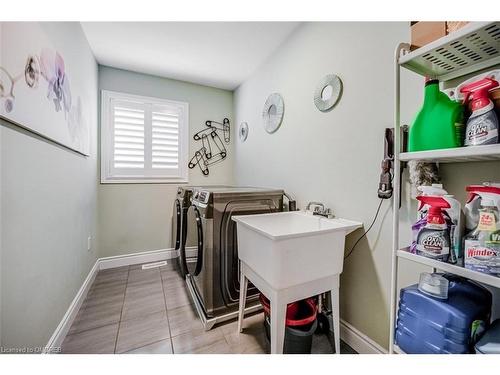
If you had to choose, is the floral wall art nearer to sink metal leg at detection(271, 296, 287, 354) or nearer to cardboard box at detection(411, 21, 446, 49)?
sink metal leg at detection(271, 296, 287, 354)

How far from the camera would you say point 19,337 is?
936 mm

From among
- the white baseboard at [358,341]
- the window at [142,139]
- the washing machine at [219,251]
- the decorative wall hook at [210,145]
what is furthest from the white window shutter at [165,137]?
the white baseboard at [358,341]

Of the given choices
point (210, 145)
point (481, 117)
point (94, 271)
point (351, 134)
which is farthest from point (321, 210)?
point (94, 271)

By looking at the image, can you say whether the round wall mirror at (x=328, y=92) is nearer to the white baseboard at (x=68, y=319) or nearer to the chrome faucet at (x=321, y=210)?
the chrome faucet at (x=321, y=210)

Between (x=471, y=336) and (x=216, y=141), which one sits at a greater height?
(x=216, y=141)

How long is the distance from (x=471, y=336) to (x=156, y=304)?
2.02 meters

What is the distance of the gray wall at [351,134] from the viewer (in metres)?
1.20

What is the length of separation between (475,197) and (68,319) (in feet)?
7.82

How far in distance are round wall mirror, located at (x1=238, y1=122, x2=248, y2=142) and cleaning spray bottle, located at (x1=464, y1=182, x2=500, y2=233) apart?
236 cm

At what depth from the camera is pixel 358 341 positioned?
132cm

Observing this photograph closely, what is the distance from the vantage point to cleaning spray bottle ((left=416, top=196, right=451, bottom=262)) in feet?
2.33

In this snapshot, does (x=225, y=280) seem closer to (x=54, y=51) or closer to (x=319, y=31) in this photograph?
A: (x=54, y=51)

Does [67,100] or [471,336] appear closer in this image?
[471,336]
